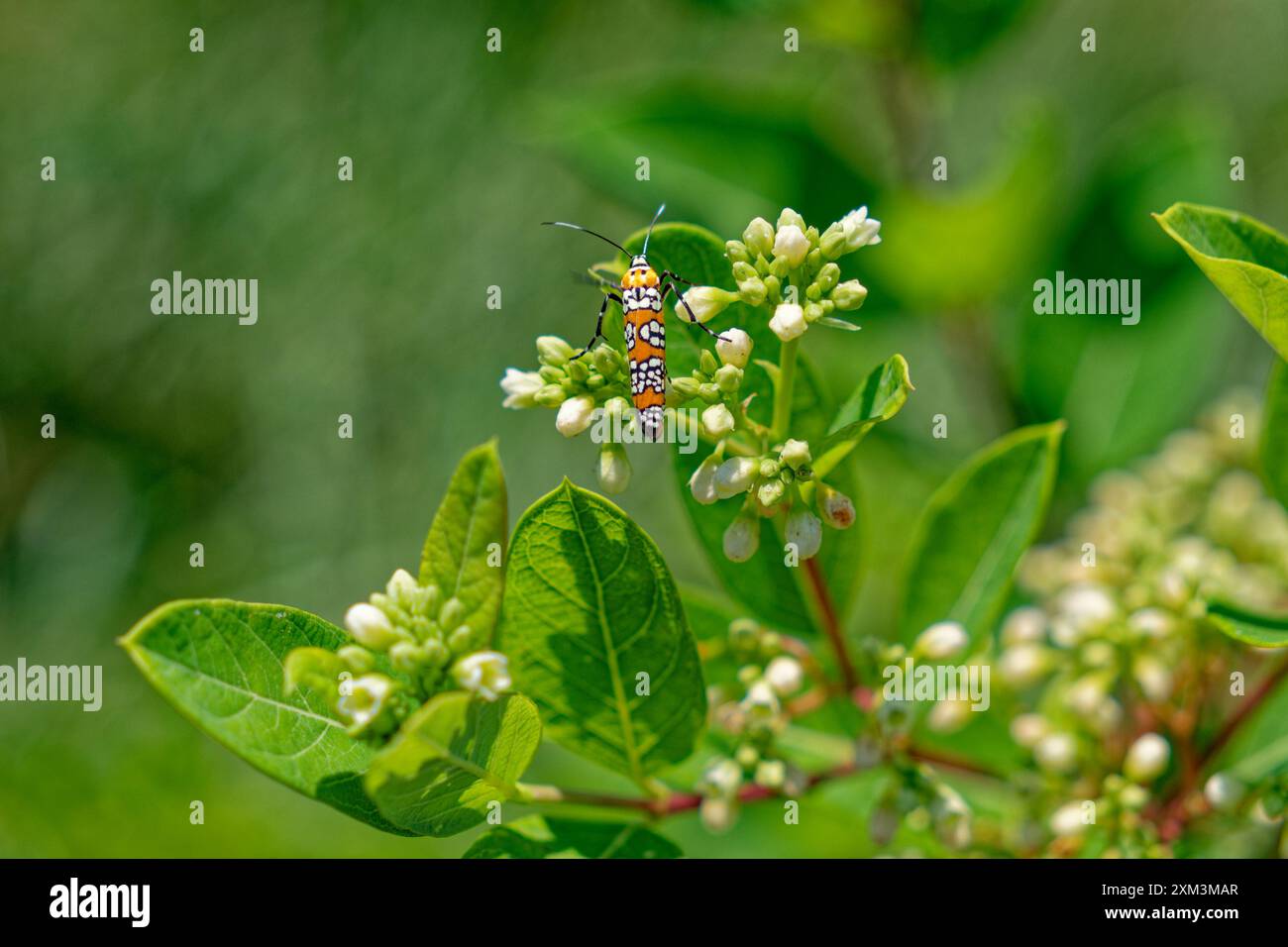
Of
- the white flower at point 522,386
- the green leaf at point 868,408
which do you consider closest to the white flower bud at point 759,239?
the green leaf at point 868,408

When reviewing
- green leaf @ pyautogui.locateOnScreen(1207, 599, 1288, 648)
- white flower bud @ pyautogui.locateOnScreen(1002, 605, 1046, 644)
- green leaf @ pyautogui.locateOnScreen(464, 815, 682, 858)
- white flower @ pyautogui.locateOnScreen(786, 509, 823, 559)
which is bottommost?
green leaf @ pyautogui.locateOnScreen(464, 815, 682, 858)

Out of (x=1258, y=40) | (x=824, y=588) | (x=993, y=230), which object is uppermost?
(x=1258, y=40)

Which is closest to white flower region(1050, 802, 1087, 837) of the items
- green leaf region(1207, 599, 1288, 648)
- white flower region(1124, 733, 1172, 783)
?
white flower region(1124, 733, 1172, 783)

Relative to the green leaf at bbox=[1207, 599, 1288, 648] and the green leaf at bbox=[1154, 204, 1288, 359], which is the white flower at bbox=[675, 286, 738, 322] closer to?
the green leaf at bbox=[1154, 204, 1288, 359]

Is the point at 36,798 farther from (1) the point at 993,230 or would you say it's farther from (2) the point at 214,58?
(1) the point at 993,230

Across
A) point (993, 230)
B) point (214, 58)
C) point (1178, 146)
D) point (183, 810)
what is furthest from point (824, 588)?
point (214, 58)

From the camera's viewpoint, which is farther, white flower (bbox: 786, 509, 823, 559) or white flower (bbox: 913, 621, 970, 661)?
white flower (bbox: 913, 621, 970, 661)
